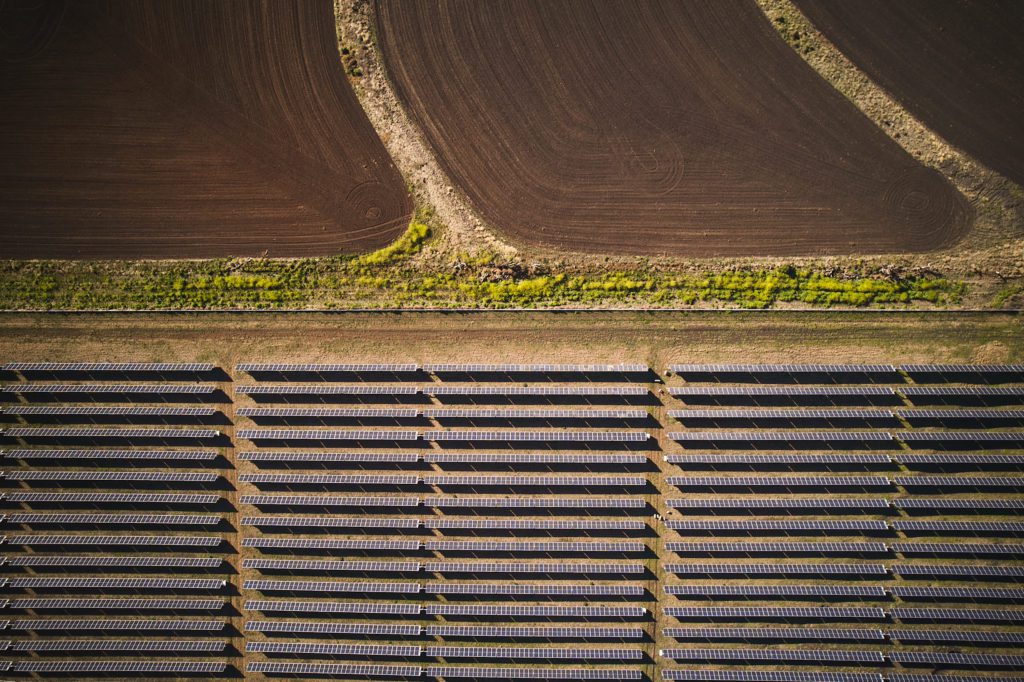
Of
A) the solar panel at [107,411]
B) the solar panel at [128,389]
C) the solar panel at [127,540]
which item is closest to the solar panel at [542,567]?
the solar panel at [127,540]

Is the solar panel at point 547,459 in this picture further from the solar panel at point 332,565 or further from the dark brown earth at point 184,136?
the dark brown earth at point 184,136

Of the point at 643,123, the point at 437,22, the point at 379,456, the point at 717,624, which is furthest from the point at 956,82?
the point at 379,456

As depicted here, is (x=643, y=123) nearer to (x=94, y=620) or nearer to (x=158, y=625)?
(x=158, y=625)

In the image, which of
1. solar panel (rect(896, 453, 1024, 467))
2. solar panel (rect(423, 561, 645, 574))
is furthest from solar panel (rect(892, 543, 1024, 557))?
solar panel (rect(423, 561, 645, 574))

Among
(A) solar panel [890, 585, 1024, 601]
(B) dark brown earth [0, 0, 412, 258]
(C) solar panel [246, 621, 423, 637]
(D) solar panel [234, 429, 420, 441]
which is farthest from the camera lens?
(B) dark brown earth [0, 0, 412, 258]

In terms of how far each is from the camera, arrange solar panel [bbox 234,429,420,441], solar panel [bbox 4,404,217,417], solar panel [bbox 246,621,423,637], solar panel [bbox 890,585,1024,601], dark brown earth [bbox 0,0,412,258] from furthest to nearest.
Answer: dark brown earth [bbox 0,0,412,258]
solar panel [bbox 4,404,217,417]
solar panel [bbox 246,621,423,637]
solar panel [bbox 234,429,420,441]
solar panel [bbox 890,585,1024,601]

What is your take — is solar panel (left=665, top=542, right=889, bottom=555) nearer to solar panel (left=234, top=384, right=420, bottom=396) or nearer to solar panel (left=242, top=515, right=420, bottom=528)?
solar panel (left=242, top=515, right=420, bottom=528)
